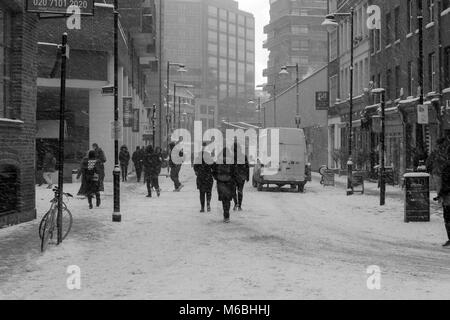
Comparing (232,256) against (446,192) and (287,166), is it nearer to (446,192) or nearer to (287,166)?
(446,192)

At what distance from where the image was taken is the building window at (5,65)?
14.2m

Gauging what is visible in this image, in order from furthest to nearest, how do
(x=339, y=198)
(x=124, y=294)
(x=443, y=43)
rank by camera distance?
(x=443, y=43), (x=339, y=198), (x=124, y=294)

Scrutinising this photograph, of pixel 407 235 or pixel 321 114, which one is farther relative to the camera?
pixel 321 114

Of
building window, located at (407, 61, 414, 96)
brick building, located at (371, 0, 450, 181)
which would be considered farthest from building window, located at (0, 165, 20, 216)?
building window, located at (407, 61, 414, 96)

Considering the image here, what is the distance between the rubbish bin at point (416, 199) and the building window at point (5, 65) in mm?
9391

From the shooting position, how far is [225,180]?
1507cm

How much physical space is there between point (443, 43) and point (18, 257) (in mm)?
22121

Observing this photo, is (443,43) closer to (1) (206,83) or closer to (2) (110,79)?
(2) (110,79)

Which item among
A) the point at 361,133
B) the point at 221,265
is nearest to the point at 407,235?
the point at 221,265

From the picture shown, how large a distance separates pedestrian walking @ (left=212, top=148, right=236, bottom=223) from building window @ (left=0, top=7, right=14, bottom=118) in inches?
192

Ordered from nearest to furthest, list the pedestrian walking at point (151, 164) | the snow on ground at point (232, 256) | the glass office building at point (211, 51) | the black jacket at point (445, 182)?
1. the snow on ground at point (232, 256)
2. the black jacket at point (445, 182)
3. the pedestrian walking at point (151, 164)
4. the glass office building at point (211, 51)

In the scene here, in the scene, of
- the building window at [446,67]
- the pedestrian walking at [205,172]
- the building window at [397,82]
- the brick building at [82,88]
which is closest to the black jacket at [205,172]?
the pedestrian walking at [205,172]

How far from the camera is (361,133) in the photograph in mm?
42844

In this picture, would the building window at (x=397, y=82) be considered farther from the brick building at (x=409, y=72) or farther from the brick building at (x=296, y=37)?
the brick building at (x=296, y=37)
